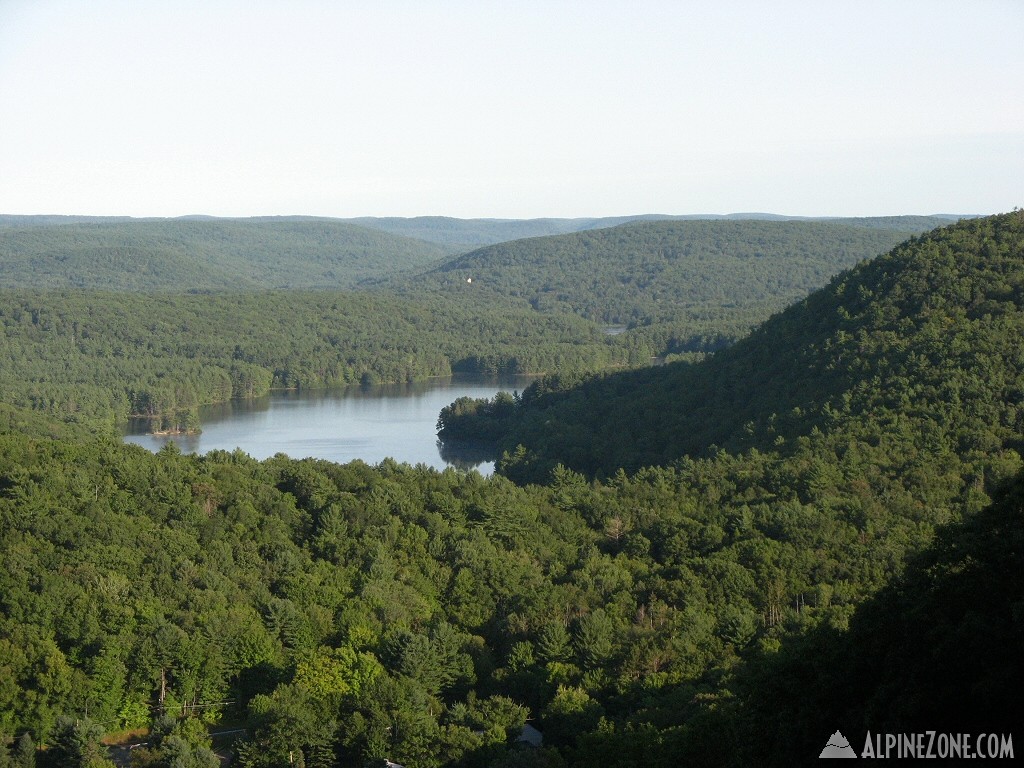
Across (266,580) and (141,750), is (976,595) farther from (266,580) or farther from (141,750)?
(266,580)

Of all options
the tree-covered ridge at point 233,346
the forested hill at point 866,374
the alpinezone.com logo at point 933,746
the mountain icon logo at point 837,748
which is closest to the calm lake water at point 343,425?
the tree-covered ridge at point 233,346

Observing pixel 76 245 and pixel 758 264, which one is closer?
pixel 758 264

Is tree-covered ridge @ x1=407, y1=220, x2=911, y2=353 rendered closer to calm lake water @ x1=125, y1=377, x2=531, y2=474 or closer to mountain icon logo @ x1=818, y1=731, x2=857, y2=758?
calm lake water @ x1=125, y1=377, x2=531, y2=474

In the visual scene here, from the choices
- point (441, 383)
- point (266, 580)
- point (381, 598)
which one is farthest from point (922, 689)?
point (441, 383)

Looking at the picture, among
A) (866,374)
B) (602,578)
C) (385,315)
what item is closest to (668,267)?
(385,315)

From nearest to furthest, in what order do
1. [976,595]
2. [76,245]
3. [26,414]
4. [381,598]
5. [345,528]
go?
1. [976,595]
2. [381,598]
3. [345,528]
4. [26,414]
5. [76,245]

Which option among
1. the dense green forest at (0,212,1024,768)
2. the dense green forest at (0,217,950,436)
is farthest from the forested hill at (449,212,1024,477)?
the dense green forest at (0,217,950,436)
